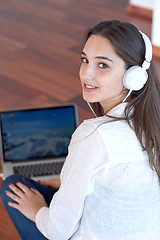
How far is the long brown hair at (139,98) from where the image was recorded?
1384 mm

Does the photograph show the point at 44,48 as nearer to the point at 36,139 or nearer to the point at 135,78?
the point at 36,139

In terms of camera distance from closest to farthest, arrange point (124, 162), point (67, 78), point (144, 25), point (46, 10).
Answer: point (124, 162) → point (67, 78) → point (144, 25) → point (46, 10)

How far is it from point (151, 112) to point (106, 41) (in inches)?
10.6

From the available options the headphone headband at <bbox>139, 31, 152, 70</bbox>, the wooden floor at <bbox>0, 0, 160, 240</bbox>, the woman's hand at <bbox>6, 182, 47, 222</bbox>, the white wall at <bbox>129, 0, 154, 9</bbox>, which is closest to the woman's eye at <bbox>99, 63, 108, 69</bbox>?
the headphone headband at <bbox>139, 31, 152, 70</bbox>

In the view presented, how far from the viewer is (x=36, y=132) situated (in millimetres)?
2309

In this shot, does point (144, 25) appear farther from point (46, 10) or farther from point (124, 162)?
point (124, 162)

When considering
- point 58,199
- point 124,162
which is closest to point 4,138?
point 58,199

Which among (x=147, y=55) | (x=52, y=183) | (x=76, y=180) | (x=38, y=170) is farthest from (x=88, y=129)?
(x=38, y=170)

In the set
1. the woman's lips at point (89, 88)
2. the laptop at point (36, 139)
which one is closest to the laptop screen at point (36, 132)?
the laptop at point (36, 139)

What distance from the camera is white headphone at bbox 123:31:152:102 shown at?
1386 millimetres

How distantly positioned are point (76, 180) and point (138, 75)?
377mm

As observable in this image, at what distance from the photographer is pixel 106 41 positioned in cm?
143

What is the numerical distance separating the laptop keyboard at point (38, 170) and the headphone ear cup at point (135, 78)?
939mm

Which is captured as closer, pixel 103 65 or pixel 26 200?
pixel 103 65
